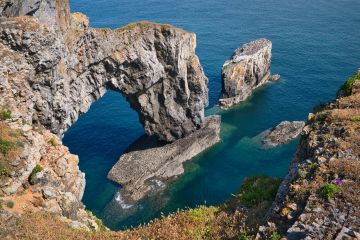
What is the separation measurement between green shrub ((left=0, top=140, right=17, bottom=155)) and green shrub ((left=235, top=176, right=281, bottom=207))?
17.9 metres

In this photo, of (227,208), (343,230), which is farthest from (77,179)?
(343,230)

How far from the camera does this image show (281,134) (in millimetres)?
71625

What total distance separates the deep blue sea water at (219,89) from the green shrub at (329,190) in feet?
121

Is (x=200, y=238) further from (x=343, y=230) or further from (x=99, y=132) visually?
(x=99, y=132)

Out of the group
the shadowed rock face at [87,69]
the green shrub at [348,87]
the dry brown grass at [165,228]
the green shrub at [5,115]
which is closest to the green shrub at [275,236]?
the dry brown grass at [165,228]

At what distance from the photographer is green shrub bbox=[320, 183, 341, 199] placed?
69.4 ft

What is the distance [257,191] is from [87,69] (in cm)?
3378

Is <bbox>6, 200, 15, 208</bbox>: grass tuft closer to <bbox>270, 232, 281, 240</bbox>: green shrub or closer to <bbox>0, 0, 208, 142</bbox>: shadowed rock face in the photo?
<bbox>0, 0, 208, 142</bbox>: shadowed rock face

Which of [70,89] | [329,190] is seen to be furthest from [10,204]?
[70,89]

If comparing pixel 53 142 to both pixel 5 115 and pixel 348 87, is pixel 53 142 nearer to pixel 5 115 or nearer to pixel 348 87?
pixel 5 115

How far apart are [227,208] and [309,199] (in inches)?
267

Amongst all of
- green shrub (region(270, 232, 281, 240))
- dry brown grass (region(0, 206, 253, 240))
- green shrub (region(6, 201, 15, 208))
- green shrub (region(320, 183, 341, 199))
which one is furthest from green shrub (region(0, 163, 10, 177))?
green shrub (region(320, 183, 341, 199))

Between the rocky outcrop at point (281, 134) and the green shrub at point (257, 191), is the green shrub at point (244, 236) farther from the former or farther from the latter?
the rocky outcrop at point (281, 134)

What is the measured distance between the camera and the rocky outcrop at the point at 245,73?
85938 mm
